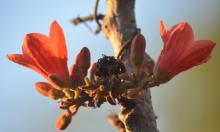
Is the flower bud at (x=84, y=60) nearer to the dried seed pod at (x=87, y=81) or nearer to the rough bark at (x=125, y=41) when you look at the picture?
the dried seed pod at (x=87, y=81)

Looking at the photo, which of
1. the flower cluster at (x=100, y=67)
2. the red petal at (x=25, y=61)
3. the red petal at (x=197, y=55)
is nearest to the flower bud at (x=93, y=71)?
the flower cluster at (x=100, y=67)

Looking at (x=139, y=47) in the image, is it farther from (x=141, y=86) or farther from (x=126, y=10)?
(x=126, y=10)

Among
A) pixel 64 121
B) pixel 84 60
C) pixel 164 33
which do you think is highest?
pixel 164 33

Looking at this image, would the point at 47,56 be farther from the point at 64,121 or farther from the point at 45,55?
the point at 64,121

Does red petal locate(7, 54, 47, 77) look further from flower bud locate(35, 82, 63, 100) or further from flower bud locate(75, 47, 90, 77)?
flower bud locate(75, 47, 90, 77)

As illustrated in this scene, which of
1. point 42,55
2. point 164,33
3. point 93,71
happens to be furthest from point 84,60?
point 164,33

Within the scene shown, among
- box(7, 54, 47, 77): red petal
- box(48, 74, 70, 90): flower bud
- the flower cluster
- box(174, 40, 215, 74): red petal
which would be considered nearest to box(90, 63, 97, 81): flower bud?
the flower cluster
